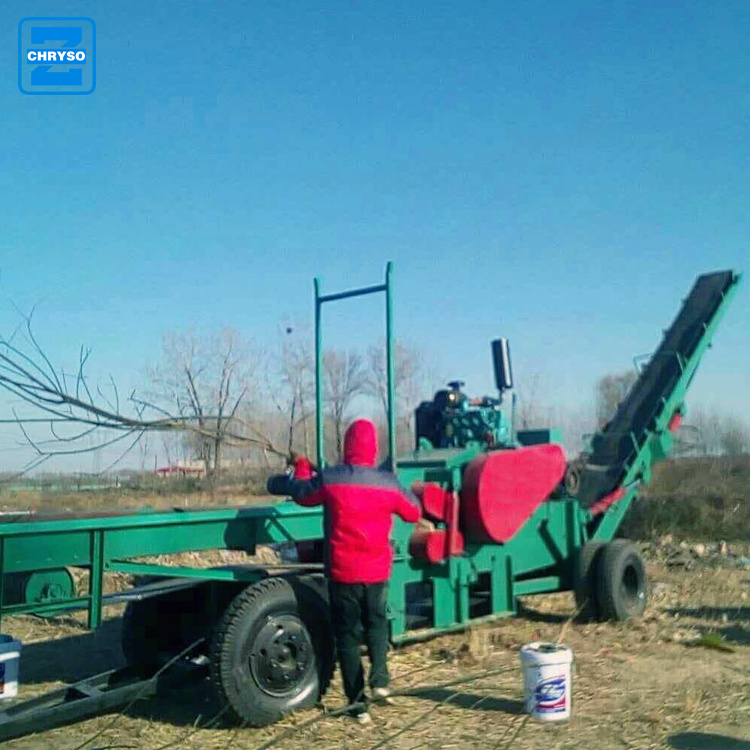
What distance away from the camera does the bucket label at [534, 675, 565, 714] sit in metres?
5.85

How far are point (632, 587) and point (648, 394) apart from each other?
2.39 m

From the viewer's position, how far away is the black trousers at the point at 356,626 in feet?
20.2

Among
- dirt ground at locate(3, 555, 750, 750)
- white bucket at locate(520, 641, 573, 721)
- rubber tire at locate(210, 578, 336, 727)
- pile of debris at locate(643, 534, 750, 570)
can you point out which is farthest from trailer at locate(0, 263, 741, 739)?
pile of debris at locate(643, 534, 750, 570)

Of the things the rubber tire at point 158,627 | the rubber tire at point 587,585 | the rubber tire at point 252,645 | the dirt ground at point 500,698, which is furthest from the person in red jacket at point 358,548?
the rubber tire at point 587,585

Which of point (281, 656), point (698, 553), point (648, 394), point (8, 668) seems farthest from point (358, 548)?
point (698, 553)

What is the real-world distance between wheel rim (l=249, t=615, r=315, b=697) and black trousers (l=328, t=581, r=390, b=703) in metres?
0.24

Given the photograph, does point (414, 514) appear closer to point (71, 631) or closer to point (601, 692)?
point (601, 692)

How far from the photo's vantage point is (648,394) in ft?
35.7

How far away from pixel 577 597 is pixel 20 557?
539 centimetres

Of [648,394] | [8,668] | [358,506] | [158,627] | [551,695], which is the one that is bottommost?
[551,695]

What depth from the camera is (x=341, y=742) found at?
18.7ft

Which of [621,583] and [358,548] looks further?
[621,583]

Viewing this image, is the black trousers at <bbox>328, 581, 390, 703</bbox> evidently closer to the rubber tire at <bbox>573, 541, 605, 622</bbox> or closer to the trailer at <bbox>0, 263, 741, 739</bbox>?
the trailer at <bbox>0, 263, 741, 739</bbox>

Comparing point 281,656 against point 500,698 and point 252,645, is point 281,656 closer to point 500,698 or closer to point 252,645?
point 252,645
